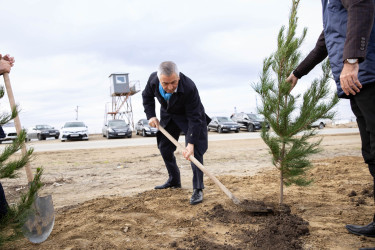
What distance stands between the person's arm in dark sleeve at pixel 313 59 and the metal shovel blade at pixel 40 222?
2.78 meters

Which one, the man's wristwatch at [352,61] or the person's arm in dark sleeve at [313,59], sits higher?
the person's arm in dark sleeve at [313,59]

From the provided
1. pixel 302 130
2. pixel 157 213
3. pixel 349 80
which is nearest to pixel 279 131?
pixel 302 130

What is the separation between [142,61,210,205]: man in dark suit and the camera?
10.6 ft

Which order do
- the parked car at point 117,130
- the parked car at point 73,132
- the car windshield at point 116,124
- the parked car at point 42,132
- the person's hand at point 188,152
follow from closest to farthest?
the person's hand at point 188,152
the parked car at point 73,132
the parked car at point 117,130
the car windshield at point 116,124
the parked car at point 42,132

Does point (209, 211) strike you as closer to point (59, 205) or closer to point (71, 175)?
point (59, 205)

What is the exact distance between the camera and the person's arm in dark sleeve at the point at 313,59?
8.57ft

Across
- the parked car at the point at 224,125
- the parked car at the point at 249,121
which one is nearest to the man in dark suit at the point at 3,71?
the parked car at the point at 224,125

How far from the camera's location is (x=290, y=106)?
292 centimetres

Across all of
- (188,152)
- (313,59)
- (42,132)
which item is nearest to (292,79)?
(313,59)

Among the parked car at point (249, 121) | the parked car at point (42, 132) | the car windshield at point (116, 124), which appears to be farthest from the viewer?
the parked car at point (249, 121)

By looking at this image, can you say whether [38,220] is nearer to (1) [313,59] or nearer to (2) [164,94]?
(2) [164,94]

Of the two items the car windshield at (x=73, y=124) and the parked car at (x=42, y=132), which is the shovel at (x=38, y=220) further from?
the parked car at (x=42, y=132)

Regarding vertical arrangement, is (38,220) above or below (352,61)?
below

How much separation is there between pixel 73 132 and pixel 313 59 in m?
18.8
